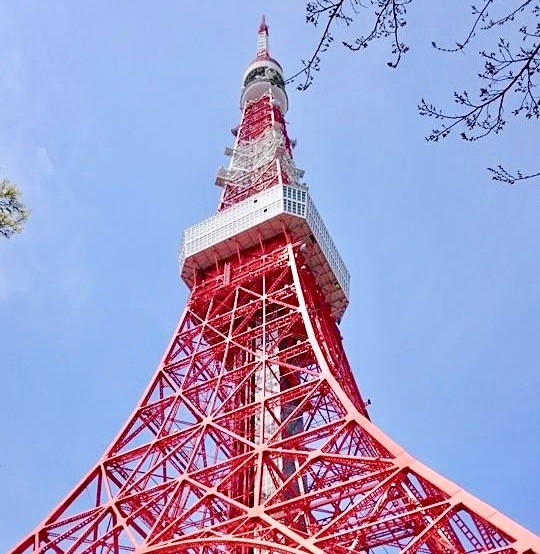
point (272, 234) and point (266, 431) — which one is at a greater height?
point (272, 234)

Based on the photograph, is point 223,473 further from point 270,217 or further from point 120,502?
point 270,217

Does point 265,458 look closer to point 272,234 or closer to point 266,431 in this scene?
point 266,431

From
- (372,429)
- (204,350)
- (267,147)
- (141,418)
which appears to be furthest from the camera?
(267,147)

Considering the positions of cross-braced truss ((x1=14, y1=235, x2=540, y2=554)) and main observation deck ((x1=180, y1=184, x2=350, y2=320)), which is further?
main observation deck ((x1=180, y1=184, x2=350, y2=320))

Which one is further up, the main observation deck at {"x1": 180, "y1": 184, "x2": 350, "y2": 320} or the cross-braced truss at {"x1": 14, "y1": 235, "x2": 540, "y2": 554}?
the main observation deck at {"x1": 180, "y1": 184, "x2": 350, "y2": 320}

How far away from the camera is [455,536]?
32.2 feet

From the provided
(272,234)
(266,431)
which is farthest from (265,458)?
(272,234)

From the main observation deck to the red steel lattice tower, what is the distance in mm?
33

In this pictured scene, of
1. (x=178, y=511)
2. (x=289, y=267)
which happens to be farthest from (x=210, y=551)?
(x=289, y=267)

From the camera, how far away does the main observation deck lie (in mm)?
17547

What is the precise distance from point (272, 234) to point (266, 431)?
5.23 m

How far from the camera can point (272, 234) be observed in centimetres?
1770

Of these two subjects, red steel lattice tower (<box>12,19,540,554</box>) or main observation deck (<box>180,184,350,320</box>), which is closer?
red steel lattice tower (<box>12,19,540,554</box>)

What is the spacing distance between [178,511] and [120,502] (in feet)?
3.50
